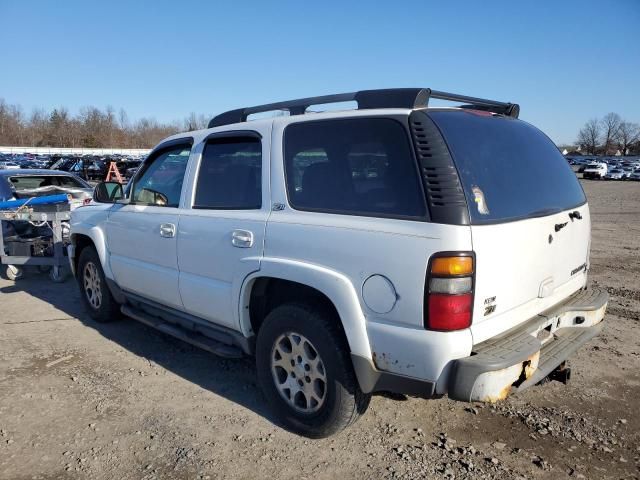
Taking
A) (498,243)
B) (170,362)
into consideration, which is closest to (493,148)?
(498,243)

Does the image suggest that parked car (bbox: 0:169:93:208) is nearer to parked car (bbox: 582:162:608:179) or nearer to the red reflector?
the red reflector

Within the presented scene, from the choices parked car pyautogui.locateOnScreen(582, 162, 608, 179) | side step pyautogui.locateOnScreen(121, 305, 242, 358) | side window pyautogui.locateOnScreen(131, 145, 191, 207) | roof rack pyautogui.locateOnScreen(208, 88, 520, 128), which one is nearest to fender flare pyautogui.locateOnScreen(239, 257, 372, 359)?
side step pyautogui.locateOnScreen(121, 305, 242, 358)

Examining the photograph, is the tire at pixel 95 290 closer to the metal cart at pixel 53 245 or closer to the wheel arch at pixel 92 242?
the wheel arch at pixel 92 242

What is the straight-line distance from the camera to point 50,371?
421 cm

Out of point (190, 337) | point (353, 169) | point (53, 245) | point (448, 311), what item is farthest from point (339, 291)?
point (53, 245)

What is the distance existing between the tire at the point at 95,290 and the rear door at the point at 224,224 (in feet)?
5.49

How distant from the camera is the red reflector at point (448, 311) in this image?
2459 mm

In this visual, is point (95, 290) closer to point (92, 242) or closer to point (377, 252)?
point (92, 242)

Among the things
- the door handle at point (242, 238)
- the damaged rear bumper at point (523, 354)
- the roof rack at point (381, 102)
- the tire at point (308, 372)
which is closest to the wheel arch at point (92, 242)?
the roof rack at point (381, 102)

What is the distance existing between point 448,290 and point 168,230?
2.38m

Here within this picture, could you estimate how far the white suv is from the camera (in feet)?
8.23

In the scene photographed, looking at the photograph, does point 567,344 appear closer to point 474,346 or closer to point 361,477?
point 474,346

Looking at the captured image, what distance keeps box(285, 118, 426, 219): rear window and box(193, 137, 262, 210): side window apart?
0.32 meters

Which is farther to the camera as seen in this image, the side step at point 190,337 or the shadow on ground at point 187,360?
the shadow on ground at point 187,360
